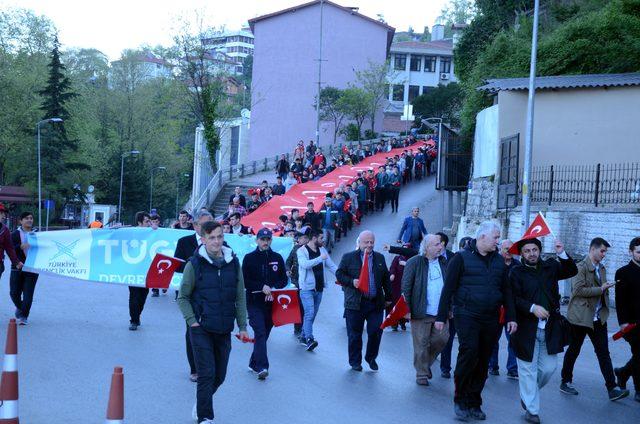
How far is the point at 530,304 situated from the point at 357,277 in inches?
131

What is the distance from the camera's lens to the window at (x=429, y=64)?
9950 centimetres

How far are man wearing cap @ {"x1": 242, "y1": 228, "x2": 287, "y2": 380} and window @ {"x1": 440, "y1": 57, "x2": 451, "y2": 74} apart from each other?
90916mm

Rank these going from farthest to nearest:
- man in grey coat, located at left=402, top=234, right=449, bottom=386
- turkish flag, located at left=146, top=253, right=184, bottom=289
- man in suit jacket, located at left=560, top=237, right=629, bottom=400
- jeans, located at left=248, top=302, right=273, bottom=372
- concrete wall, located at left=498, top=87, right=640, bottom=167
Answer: concrete wall, located at left=498, top=87, right=640, bottom=167 → turkish flag, located at left=146, top=253, right=184, bottom=289 → man in grey coat, located at left=402, top=234, right=449, bottom=386 → jeans, located at left=248, top=302, right=273, bottom=372 → man in suit jacket, located at left=560, top=237, right=629, bottom=400

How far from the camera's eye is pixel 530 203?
76.7 ft

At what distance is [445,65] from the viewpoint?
10031 cm

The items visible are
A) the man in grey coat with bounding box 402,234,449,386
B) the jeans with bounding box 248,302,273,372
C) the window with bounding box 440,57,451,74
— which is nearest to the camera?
the jeans with bounding box 248,302,273,372

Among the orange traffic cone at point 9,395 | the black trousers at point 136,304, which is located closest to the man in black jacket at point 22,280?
the black trousers at point 136,304

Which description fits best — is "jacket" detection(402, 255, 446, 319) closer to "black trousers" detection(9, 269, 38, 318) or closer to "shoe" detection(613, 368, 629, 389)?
"shoe" detection(613, 368, 629, 389)

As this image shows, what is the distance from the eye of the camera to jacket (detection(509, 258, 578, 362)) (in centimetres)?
894

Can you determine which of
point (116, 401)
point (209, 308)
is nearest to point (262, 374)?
point (209, 308)

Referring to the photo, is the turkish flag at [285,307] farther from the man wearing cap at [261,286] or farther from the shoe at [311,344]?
the shoe at [311,344]

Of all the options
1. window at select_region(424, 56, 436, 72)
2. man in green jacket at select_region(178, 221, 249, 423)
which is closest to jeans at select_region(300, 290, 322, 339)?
man in green jacket at select_region(178, 221, 249, 423)

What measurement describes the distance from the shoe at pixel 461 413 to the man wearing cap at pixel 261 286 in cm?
258

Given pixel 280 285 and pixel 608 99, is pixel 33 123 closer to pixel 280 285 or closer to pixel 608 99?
pixel 608 99
